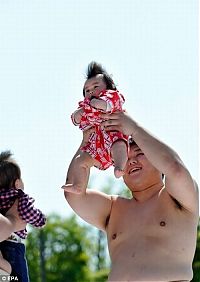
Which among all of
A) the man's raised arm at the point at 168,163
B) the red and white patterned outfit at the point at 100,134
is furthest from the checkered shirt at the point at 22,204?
the man's raised arm at the point at 168,163

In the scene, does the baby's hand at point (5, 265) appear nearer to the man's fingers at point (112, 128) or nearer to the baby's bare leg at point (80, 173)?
the baby's bare leg at point (80, 173)

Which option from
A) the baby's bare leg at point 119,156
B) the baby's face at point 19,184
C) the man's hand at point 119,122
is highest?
the man's hand at point 119,122

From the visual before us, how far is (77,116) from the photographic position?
13.9 ft

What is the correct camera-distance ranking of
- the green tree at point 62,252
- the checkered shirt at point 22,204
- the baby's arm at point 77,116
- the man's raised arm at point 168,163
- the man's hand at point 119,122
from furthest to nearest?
the green tree at point 62,252
the baby's arm at point 77,116
the checkered shirt at point 22,204
the man's hand at point 119,122
the man's raised arm at point 168,163

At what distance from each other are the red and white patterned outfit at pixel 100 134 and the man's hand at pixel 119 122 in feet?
0.11

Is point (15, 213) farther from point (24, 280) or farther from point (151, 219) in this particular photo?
point (151, 219)

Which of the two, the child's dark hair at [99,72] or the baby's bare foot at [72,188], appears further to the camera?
the child's dark hair at [99,72]

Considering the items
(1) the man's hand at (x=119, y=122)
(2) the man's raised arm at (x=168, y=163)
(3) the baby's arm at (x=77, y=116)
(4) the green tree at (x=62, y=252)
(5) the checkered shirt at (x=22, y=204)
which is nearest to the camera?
(2) the man's raised arm at (x=168, y=163)

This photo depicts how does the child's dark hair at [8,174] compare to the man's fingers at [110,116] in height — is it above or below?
below

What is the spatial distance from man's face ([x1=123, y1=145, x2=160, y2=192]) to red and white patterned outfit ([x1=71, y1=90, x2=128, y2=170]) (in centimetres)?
11

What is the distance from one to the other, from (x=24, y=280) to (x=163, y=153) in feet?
3.31

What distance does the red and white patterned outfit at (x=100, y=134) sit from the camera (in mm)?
4086

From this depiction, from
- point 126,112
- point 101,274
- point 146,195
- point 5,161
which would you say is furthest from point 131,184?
point 101,274

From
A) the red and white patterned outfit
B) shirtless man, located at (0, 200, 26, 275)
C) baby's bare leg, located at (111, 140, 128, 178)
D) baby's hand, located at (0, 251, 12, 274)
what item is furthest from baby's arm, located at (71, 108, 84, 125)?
baby's hand, located at (0, 251, 12, 274)
